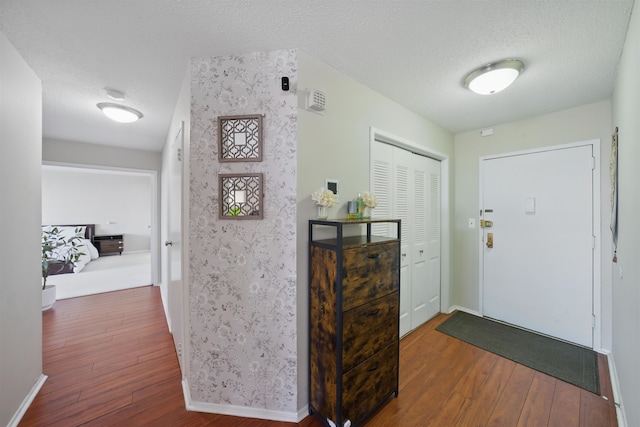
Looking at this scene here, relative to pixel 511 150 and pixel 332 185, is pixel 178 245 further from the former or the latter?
pixel 511 150

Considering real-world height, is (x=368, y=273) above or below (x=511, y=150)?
below

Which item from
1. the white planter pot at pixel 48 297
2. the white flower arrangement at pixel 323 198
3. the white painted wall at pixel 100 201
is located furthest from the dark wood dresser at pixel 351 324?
the white painted wall at pixel 100 201

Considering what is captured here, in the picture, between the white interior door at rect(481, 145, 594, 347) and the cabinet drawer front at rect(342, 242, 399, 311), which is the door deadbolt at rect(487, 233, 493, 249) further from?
the cabinet drawer front at rect(342, 242, 399, 311)

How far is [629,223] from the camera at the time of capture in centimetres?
139

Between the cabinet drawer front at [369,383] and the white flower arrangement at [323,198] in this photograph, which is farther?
the white flower arrangement at [323,198]

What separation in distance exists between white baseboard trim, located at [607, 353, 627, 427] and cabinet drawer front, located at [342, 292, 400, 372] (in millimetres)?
1357

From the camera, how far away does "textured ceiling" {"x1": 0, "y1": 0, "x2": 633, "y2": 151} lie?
4.06 ft

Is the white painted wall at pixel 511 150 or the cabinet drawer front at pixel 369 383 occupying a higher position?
the white painted wall at pixel 511 150

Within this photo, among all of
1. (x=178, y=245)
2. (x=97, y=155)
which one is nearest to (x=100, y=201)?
(x=97, y=155)

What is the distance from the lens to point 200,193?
5.31 ft

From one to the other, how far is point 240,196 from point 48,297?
372 centimetres

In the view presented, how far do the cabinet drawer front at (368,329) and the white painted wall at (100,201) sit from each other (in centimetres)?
728

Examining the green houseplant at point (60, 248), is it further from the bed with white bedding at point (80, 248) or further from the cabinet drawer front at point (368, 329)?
the cabinet drawer front at point (368, 329)

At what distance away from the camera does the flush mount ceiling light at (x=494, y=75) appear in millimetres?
1652
